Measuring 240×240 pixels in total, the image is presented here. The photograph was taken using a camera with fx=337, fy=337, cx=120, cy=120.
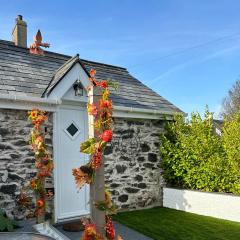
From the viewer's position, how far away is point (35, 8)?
933 cm

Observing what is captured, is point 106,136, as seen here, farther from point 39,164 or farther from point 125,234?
point 125,234

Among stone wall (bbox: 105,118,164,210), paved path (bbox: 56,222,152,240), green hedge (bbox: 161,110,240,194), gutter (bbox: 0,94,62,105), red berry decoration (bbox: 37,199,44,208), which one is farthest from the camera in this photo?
stone wall (bbox: 105,118,164,210)

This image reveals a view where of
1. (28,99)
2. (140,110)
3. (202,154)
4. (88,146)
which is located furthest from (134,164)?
(88,146)

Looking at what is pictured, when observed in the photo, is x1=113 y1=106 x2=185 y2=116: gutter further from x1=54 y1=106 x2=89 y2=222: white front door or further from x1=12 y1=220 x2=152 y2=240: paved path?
x1=12 y1=220 x2=152 y2=240: paved path

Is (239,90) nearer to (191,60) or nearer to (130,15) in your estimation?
(191,60)

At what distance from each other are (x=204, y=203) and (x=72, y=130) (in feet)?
13.6

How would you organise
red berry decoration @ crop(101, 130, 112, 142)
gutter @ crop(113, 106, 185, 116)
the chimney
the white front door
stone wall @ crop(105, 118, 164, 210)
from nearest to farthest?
red berry decoration @ crop(101, 130, 112, 142), the white front door, gutter @ crop(113, 106, 185, 116), stone wall @ crop(105, 118, 164, 210), the chimney

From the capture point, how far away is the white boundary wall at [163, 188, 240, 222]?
8630 mm

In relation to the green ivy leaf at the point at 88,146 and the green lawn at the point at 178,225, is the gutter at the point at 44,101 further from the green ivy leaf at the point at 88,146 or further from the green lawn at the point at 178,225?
the green ivy leaf at the point at 88,146

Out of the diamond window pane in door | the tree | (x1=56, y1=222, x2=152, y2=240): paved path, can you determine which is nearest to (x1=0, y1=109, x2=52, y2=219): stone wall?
the diamond window pane in door

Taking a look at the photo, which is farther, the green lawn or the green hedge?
the green hedge

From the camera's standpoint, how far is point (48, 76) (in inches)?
384

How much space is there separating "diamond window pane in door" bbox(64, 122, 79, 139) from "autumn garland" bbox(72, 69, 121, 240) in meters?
5.07

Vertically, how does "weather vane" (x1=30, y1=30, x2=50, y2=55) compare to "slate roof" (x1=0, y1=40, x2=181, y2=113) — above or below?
above
